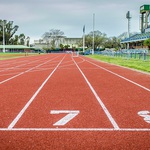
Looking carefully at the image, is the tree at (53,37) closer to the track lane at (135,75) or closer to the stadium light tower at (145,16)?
the stadium light tower at (145,16)

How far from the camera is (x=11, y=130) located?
4.84m

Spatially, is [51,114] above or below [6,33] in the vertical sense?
below

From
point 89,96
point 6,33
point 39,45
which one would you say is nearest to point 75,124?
point 89,96

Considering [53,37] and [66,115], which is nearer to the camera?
[66,115]

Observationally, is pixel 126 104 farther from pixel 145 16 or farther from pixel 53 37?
pixel 53 37

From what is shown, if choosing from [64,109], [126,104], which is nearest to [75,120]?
[64,109]

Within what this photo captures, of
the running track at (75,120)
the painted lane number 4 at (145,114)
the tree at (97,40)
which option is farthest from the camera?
the tree at (97,40)

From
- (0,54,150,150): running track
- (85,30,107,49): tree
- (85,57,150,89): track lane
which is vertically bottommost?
(0,54,150,150): running track

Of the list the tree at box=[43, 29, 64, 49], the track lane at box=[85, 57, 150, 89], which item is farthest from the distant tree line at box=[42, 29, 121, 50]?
the track lane at box=[85, 57, 150, 89]

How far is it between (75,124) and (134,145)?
1.47 meters

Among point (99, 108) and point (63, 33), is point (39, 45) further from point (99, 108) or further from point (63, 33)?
point (99, 108)

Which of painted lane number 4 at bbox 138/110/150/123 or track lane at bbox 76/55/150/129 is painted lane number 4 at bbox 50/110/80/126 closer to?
track lane at bbox 76/55/150/129

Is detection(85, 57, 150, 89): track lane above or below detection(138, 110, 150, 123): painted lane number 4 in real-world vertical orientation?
above

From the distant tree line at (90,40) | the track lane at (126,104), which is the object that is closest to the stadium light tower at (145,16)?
the distant tree line at (90,40)
